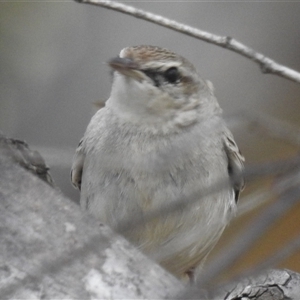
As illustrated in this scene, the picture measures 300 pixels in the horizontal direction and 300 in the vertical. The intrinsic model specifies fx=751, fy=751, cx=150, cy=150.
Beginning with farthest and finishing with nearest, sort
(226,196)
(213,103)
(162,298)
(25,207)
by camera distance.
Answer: (213,103)
(226,196)
(25,207)
(162,298)

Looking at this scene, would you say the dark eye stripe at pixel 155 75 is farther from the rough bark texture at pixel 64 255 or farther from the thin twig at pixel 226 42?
the rough bark texture at pixel 64 255

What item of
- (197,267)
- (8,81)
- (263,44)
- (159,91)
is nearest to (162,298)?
(159,91)

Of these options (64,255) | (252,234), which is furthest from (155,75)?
(252,234)

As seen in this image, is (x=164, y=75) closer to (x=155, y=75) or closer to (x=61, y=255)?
(x=155, y=75)

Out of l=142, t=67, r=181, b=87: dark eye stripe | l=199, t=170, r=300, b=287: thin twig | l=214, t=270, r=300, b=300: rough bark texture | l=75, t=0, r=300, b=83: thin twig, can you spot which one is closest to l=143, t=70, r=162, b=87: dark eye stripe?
l=142, t=67, r=181, b=87: dark eye stripe

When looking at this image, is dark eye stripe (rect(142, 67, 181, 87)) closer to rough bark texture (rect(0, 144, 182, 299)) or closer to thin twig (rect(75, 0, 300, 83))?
thin twig (rect(75, 0, 300, 83))

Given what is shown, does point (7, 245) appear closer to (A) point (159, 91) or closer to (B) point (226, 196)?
(A) point (159, 91)

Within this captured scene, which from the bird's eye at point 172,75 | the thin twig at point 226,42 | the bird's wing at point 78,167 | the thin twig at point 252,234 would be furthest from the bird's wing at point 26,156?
the thin twig at point 252,234
